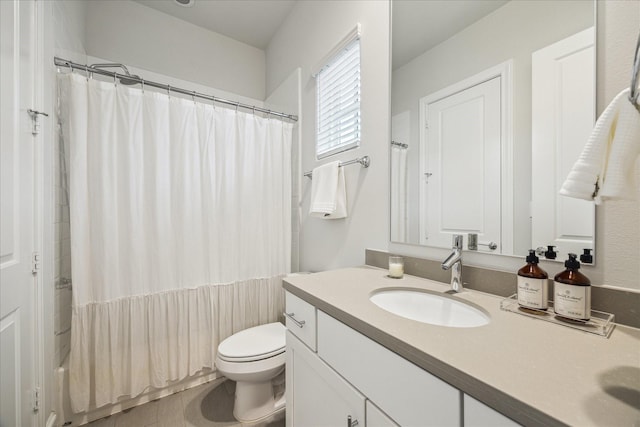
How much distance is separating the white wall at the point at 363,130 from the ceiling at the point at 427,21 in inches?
2.6

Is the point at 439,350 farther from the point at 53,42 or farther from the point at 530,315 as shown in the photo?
the point at 53,42

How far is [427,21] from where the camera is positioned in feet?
3.63

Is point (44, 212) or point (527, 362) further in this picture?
point (44, 212)

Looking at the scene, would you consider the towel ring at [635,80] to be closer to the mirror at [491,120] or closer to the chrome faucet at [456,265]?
the mirror at [491,120]

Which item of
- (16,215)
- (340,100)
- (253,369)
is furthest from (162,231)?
(340,100)

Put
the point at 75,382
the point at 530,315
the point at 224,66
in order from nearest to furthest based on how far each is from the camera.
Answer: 1. the point at 530,315
2. the point at 75,382
3. the point at 224,66

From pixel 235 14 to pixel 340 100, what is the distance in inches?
56.4

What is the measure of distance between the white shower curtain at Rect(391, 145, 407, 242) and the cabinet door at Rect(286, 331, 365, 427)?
2.17 ft

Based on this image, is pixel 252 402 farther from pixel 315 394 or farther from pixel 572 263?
pixel 572 263

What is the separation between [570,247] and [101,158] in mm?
2083

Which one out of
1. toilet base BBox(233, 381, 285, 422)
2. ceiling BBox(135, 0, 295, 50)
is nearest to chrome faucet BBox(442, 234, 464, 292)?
toilet base BBox(233, 381, 285, 422)

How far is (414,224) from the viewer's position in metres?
1.14

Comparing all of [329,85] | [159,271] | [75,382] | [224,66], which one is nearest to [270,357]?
[159,271]

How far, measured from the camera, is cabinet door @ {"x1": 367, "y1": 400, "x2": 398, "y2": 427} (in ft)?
1.96
